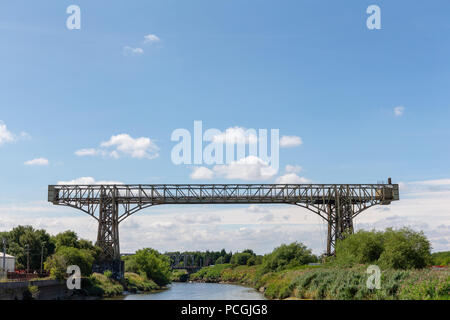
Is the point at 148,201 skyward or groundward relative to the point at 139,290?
skyward

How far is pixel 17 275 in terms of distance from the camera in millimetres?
46625

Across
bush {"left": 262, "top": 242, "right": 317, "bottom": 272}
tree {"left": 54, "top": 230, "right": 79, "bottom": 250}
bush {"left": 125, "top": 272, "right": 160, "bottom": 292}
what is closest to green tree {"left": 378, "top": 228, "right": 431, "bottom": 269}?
bush {"left": 262, "top": 242, "right": 317, "bottom": 272}

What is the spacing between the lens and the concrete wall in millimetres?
36719

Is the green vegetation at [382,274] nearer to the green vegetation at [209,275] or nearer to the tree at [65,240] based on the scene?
the tree at [65,240]

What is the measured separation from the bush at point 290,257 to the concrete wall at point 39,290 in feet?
104

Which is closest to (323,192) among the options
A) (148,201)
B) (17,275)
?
(148,201)

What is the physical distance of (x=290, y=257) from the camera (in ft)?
230

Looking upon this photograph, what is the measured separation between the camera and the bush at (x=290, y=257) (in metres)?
68.1

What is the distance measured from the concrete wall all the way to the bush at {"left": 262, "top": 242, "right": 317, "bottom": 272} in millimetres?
31666

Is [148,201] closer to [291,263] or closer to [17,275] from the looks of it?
[17,275]

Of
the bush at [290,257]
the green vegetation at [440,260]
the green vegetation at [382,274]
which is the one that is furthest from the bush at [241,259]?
the green vegetation at [382,274]

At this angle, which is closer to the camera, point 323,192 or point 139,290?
point 323,192

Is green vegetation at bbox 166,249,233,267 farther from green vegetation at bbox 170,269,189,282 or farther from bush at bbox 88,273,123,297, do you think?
bush at bbox 88,273,123,297
